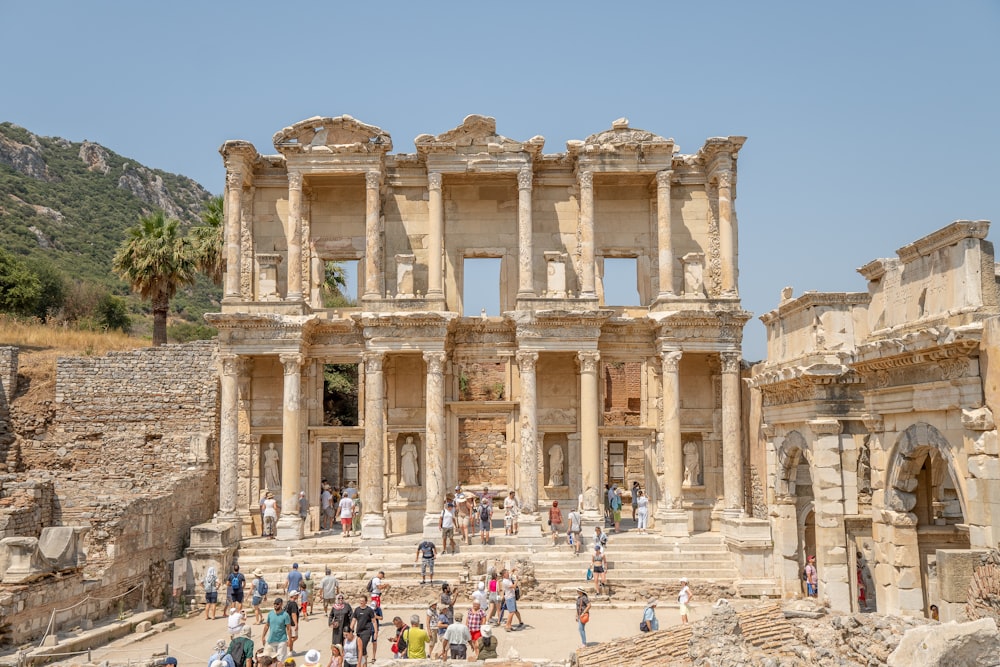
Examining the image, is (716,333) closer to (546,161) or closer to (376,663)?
(546,161)

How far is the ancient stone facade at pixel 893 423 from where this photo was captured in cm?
1147

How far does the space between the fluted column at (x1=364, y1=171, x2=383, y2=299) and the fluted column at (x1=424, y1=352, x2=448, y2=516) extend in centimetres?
247

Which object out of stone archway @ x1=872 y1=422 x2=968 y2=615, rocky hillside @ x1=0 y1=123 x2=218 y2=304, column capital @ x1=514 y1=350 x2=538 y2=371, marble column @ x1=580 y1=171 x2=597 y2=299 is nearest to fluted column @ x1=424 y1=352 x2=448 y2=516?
column capital @ x1=514 y1=350 x2=538 y2=371

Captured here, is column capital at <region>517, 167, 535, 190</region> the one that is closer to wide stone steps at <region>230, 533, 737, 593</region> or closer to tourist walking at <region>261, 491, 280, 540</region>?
wide stone steps at <region>230, 533, 737, 593</region>

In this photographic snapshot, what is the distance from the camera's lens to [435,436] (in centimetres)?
2381

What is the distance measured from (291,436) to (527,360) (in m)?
6.46

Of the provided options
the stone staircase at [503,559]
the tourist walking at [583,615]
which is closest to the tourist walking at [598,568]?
the stone staircase at [503,559]

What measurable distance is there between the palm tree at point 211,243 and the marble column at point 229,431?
8.03 metres


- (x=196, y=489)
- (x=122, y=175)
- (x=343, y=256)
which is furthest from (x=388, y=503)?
(x=122, y=175)

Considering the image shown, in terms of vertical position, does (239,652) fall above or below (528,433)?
below

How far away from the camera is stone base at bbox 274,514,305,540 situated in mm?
23203

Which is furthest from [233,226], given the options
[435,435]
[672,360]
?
[672,360]

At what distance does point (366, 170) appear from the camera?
81.7 ft

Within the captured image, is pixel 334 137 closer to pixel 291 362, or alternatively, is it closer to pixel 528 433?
pixel 291 362
